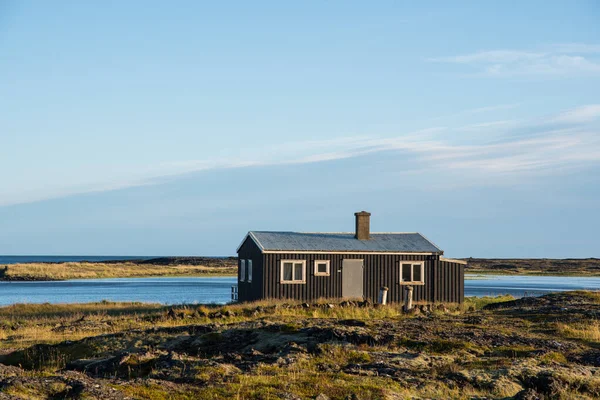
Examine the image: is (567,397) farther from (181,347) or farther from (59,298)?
(59,298)

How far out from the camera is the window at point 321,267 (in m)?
35.5

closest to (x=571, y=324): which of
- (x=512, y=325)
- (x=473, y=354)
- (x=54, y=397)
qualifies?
(x=512, y=325)

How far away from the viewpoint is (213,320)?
26.8m

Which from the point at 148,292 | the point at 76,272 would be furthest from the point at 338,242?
the point at 76,272

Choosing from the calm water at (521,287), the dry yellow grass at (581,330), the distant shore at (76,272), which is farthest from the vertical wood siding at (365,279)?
the distant shore at (76,272)

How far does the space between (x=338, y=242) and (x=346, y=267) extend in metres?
1.54

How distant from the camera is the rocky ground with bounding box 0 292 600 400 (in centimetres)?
1203

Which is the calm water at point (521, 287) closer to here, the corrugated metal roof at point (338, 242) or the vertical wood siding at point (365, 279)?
the vertical wood siding at point (365, 279)

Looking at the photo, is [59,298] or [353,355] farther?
[59,298]

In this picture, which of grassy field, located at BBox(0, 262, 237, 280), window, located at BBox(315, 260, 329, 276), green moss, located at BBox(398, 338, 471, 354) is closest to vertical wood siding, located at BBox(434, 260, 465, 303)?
window, located at BBox(315, 260, 329, 276)

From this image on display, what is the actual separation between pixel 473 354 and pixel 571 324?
26.7ft

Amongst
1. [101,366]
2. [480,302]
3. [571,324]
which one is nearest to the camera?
[101,366]

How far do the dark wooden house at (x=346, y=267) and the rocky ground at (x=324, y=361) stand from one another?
8.76 metres

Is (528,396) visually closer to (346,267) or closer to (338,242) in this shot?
(346,267)
